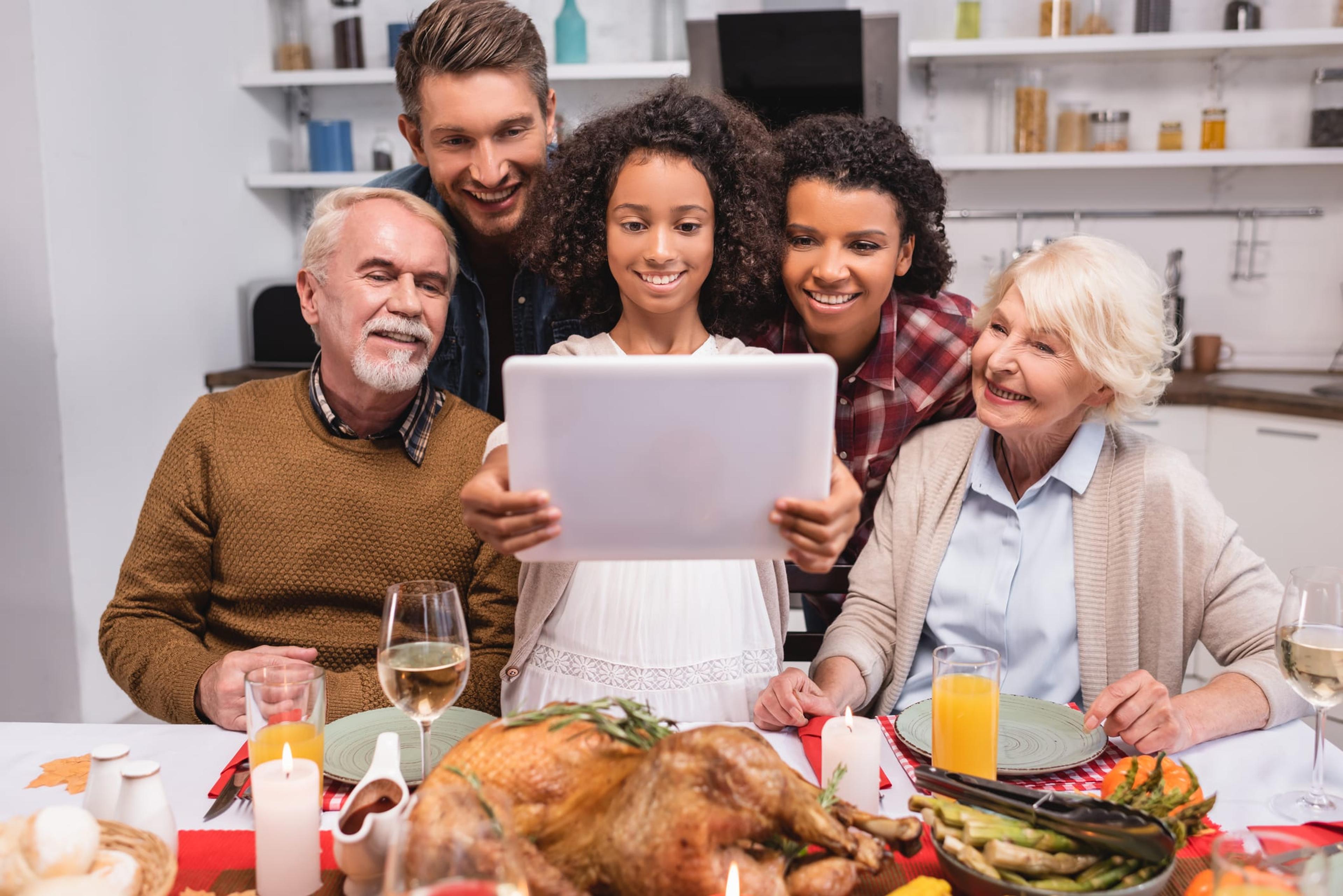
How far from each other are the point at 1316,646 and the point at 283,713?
114cm

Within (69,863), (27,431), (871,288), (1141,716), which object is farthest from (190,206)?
(1141,716)

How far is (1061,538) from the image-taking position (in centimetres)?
174

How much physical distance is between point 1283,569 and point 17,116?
4.01 m

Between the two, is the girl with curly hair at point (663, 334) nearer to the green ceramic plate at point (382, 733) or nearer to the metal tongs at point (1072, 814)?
the green ceramic plate at point (382, 733)


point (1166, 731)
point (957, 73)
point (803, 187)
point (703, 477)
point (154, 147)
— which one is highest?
point (957, 73)

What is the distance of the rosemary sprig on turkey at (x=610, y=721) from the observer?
89 cm

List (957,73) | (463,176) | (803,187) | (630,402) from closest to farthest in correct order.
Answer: (630,402) → (803,187) → (463,176) → (957,73)

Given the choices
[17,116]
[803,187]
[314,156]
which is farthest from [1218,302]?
[17,116]

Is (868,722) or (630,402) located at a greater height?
(630,402)

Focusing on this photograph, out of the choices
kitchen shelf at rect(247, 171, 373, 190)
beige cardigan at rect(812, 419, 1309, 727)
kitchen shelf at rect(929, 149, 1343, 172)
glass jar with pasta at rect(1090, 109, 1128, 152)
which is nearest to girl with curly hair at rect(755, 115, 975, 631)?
beige cardigan at rect(812, 419, 1309, 727)

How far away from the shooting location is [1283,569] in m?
3.48

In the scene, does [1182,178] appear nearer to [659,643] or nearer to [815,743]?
[659,643]

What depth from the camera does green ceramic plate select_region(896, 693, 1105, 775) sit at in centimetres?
126

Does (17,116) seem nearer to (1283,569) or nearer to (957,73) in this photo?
(957,73)
